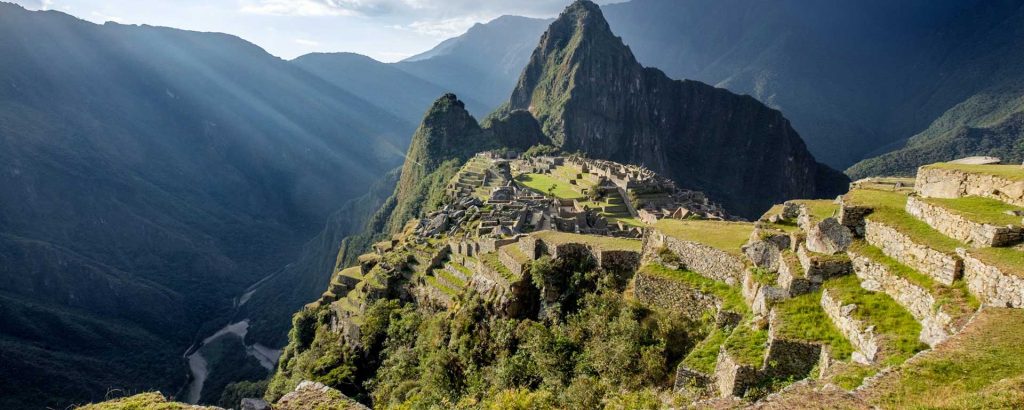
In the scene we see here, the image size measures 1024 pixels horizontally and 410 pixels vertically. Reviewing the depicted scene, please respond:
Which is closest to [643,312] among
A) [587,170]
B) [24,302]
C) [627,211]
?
[627,211]

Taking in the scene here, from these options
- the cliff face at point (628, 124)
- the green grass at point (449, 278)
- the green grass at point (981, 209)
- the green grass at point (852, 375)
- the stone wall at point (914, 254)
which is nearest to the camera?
the green grass at point (852, 375)

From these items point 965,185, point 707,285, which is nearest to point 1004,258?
point 965,185

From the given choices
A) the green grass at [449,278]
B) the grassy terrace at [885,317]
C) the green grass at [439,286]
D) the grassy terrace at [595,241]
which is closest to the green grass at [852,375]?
the grassy terrace at [885,317]

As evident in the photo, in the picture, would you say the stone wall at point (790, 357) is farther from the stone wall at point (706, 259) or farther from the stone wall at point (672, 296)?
the stone wall at point (706, 259)

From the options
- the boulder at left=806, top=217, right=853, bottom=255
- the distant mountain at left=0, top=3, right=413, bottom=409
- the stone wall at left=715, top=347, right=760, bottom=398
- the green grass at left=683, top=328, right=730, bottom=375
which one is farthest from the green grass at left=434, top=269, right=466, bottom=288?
the distant mountain at left=0, top=3, right=413, bottom=409

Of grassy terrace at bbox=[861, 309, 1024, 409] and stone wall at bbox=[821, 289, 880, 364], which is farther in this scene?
stone wall at bbox=[821, 289, 880, 364]

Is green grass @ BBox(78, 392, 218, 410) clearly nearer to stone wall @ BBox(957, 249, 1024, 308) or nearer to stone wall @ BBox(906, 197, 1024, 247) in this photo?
stone wall @ BBox(957, 249, 1024, 308)
